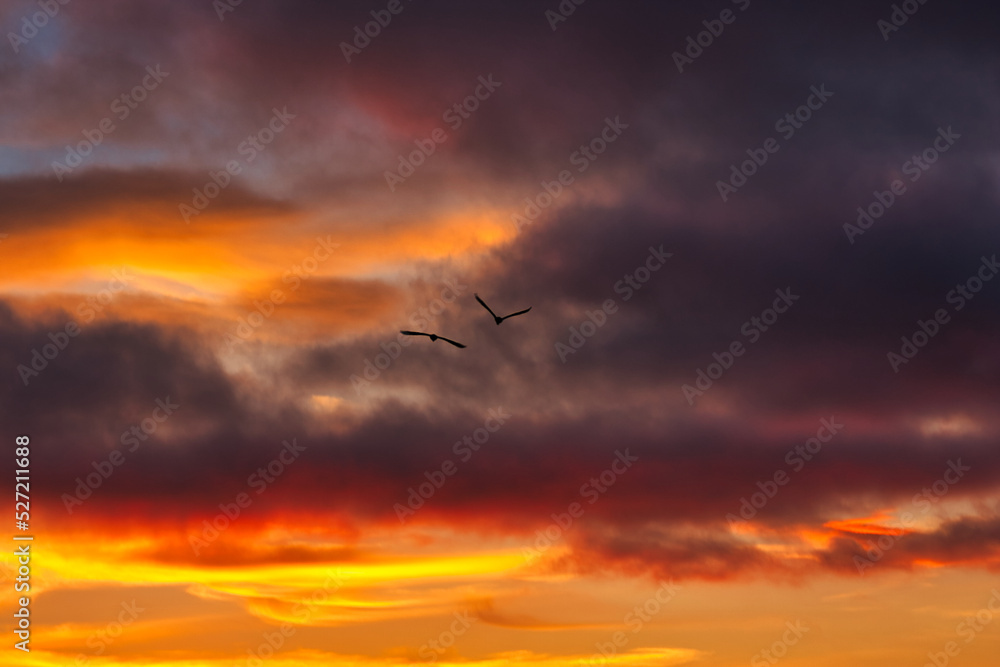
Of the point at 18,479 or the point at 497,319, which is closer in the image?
the point at 497,319

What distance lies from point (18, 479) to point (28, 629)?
56.7 feet

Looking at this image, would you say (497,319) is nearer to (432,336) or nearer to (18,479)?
(432,336)

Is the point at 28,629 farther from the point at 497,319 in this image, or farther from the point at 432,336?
the point at 497,319

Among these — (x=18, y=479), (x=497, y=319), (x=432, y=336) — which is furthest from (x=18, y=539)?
(x=497, y=319)

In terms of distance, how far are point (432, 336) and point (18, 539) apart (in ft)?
185

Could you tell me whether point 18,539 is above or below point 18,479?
below

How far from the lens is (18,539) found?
6512 centimetres

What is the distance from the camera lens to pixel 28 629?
67.2 meters

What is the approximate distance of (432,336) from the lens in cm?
4409

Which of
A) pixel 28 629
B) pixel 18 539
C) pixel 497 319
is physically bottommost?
pixel 28 629

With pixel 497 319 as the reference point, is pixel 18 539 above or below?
below

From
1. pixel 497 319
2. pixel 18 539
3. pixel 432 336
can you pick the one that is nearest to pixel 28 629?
pixel 18 539

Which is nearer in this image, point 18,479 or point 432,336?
Result: point 432,336

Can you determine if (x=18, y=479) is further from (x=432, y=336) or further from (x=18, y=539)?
(x=432, y=336)
